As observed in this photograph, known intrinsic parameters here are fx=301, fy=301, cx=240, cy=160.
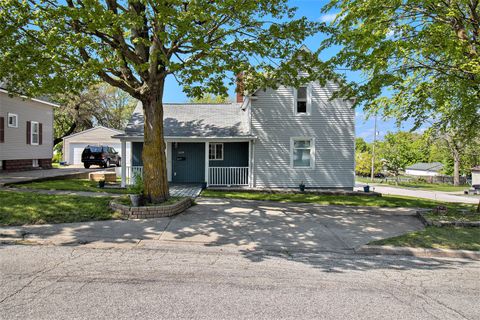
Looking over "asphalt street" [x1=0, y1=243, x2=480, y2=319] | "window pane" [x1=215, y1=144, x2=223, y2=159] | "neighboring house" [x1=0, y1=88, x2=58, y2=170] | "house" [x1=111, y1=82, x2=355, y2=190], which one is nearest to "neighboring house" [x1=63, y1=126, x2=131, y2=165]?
"neighboring house" [x1=0, y1=88, x2=58, y2=170]

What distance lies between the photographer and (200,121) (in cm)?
1727

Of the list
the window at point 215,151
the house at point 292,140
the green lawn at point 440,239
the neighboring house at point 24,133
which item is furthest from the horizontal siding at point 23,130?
the green lawn at point 440,239

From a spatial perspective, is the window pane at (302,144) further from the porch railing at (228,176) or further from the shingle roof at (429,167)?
the shingle roof at (429,167)

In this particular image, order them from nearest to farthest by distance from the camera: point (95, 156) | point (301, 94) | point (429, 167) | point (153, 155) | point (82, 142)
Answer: point (153, 155) → point (301, 94) → point (95, 156) → point (82, 142) → point (429, 167)

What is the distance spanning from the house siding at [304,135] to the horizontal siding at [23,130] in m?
12.4

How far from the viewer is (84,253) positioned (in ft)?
18.0

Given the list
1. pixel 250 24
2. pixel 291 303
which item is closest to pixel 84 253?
pixel 291 303

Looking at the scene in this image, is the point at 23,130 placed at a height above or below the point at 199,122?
below

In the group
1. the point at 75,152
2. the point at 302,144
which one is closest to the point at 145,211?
the point at 302,144

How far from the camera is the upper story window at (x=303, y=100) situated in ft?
51.8

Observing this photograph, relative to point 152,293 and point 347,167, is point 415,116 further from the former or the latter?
point 152,293

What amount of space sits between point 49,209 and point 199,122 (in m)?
10.1

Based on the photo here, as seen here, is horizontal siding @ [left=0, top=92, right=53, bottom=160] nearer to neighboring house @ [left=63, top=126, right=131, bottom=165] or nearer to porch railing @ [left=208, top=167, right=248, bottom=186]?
porch railing @ [left=208, top=167, right=248, bottom=186]

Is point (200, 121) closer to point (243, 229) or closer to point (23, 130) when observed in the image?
point (23, 130)
